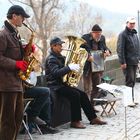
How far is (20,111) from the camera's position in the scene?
19.1 ft

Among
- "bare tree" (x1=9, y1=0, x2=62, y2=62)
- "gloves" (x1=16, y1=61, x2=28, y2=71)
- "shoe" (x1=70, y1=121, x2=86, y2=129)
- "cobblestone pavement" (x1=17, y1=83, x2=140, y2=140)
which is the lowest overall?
"cobblestone pavement" (x1=17, y1=83, x2=140, y2=140)

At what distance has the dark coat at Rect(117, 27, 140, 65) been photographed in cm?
934

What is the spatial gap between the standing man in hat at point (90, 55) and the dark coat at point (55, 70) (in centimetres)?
122

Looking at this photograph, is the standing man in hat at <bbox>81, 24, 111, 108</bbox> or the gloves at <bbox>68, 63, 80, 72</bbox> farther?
the standing man in hat at <bbox>81, 24, 111, 108</bbox>

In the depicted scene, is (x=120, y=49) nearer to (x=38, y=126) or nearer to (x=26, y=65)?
(x=38, y=126)

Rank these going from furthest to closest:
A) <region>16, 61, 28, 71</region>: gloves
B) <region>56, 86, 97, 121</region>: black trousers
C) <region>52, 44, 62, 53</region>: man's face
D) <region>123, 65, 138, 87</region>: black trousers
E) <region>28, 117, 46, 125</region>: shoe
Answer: <region>123, 65, 138, 87</region>: black trousers
<region>56, 86, 97, 121</region>: black trousers
<region>52, 44, 62, 53</region>: man's face
<region>28, 117, 46, 125</region>: shoe
<region>16, 61, 28, 71</region>: gloves

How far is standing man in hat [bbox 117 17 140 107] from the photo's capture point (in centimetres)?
934

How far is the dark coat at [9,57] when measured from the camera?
5574mm

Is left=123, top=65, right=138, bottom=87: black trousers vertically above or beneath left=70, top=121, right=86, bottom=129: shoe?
above

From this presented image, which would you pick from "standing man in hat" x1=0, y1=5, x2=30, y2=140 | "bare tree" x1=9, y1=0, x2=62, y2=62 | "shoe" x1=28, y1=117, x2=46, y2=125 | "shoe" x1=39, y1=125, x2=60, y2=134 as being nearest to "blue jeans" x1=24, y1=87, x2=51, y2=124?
"shoe" x1=28, y1=117, x2=46, y2=125

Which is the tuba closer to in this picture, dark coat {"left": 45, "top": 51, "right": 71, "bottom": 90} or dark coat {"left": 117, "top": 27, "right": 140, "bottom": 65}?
dark coat {"left": 45, "top": 51, "right": 71, "bottom": 90}

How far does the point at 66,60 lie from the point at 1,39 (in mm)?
2157

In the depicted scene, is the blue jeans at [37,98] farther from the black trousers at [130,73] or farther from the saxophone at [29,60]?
the black trousers at [130,73]

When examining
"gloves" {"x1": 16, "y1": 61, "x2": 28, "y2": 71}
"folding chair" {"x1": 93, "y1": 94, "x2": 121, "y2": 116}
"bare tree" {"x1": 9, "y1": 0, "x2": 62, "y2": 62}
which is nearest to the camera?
"gloves" {"x1": 16, "y1": 61, "x2": 28, "y2": 71}
